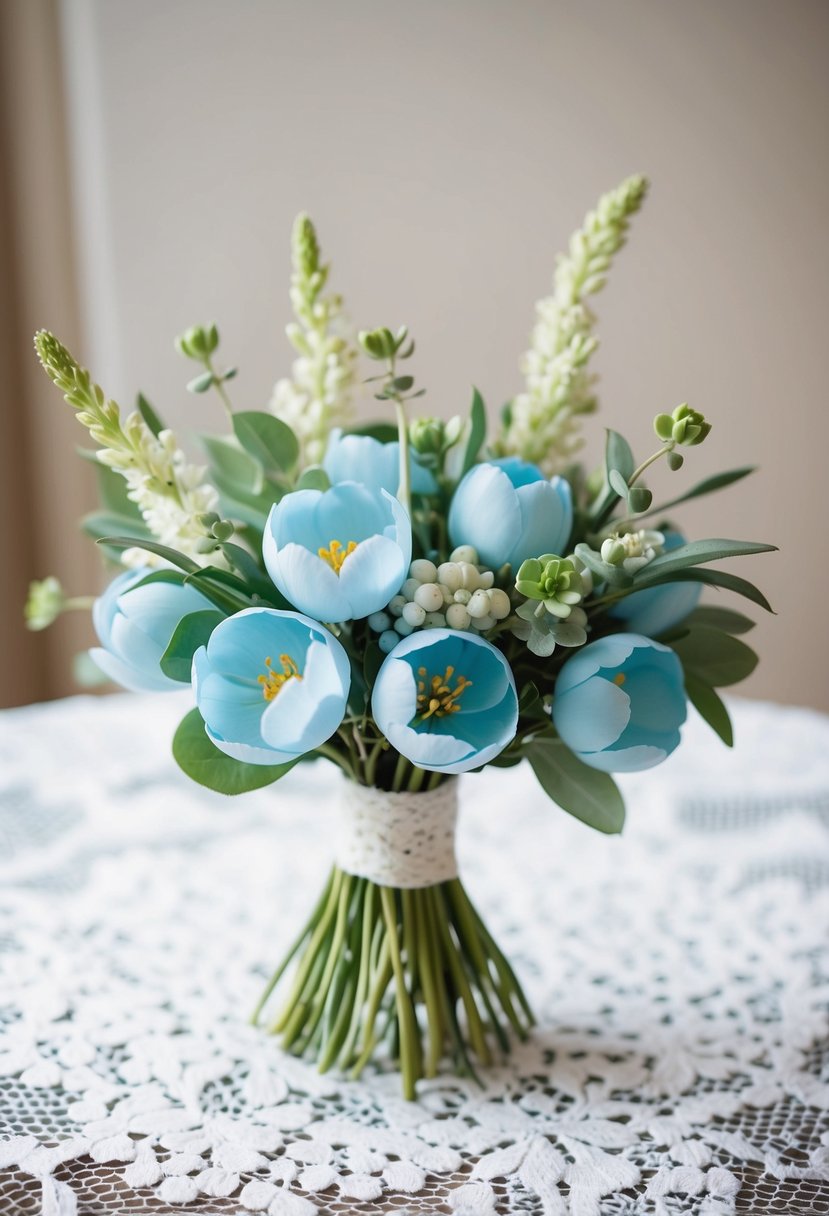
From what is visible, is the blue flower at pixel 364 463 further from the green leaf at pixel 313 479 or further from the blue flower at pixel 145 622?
the blue flower at pixel 145 622

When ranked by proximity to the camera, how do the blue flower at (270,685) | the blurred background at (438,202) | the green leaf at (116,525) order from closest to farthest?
the blue flower at (270,685), the green leaf at (116,525), the blurred background at (438,202)

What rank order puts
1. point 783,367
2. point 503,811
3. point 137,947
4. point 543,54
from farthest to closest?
point 783,367
point 543,54
point 503,811
point 137,947

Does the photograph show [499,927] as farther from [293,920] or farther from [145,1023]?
[145,1023]

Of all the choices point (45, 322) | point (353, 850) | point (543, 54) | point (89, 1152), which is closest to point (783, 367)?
point (543, 54)

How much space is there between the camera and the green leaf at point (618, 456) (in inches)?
26.8

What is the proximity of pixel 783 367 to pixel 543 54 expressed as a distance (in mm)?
745

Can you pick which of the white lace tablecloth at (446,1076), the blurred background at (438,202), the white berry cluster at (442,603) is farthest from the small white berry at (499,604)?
the blurred background at (438,202)

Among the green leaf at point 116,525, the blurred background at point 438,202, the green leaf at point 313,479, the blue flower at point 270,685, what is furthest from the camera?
the blurred background at point 438,202

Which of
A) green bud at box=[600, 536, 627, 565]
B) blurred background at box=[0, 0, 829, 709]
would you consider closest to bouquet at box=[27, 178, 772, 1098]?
green bud at box=[600, 536, 627, 565]

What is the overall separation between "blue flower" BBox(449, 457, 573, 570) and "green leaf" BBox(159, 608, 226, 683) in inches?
6.7

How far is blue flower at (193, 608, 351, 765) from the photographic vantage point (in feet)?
1.95

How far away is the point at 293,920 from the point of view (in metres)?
1.02

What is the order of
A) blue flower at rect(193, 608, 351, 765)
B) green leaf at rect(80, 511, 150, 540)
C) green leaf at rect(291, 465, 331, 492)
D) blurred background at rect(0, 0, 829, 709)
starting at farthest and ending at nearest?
blurred background at rect(0, 0, 829, 709)
green leaf at rect(80, 511, 150, 540)
green leaf at rect(291, 465, 331, 492)
blue flower at rect(193, 608, 351, 765)

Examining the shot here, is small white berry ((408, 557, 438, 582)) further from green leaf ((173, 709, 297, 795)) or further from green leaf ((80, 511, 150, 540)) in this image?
green leaf ((80, 511, 150, 540))
